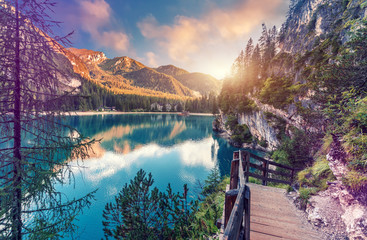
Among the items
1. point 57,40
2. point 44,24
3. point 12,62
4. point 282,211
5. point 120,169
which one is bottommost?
point 120,169

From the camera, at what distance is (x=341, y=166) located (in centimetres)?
481

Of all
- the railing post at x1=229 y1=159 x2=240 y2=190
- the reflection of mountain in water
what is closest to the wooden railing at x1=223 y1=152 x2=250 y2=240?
the railing post at x1=229 y1=159 x2=240 y2=190

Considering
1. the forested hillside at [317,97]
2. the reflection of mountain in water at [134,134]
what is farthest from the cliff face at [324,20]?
the reflection of mountain in water at [134,134]

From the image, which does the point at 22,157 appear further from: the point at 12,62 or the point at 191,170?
the point at 191,170

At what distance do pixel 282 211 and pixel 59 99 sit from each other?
791 cm

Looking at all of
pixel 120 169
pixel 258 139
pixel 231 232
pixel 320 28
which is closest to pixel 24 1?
pixel 231 232

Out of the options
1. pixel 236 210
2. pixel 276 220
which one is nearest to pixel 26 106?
pixel 236 210

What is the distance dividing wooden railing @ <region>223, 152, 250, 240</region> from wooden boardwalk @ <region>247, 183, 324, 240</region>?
99 centimetres

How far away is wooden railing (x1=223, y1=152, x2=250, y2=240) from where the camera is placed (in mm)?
1543

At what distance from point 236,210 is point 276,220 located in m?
3.72

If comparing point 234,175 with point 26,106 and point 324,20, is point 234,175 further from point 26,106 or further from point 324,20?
point 324,20

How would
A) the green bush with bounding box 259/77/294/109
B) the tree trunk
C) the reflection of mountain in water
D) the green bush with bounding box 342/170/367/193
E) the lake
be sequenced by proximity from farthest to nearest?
the reflection of mountain in water < the green bush with bounding box 259/77/294/109 < the lake < the green bush with bounding box 342/170/367/193 < the tree trunk

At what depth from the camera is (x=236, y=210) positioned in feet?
5.95

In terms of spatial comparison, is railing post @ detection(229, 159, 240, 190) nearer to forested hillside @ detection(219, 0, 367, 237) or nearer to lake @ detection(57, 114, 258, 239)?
forested hillside @ detection(219, 0, 367, 237)
